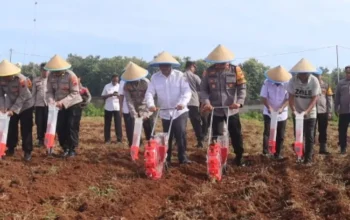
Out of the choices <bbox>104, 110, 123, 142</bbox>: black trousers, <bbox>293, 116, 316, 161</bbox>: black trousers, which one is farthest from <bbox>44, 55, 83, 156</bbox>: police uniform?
<bbox>293, 116, 316, 161</bbox>: black trousers

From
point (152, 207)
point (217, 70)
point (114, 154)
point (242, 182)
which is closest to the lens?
point (152, 207)

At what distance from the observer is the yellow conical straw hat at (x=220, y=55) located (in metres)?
7.19

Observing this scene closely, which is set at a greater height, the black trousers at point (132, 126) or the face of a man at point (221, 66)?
the face of a man at point (221, 66)

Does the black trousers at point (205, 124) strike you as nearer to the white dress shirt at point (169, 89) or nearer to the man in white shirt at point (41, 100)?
the man in white shirt at point (41, 100)

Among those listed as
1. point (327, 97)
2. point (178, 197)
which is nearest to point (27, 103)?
point (178, 197)

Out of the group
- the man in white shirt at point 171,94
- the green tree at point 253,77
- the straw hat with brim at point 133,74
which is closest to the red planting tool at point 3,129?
the straw hat with brim at point 133,74

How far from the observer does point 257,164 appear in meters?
7.78

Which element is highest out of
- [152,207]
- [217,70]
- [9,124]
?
[217,70]

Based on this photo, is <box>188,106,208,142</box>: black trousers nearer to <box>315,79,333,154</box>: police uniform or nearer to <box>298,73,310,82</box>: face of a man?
<box>315,79,333,154</box>: police uniform

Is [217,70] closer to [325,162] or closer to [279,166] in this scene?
[279,166]

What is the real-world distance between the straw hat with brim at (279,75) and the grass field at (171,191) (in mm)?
1451

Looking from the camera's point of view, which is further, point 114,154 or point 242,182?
point 114,154

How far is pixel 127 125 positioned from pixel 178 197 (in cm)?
408

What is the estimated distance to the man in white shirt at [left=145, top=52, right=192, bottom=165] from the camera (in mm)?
7422
